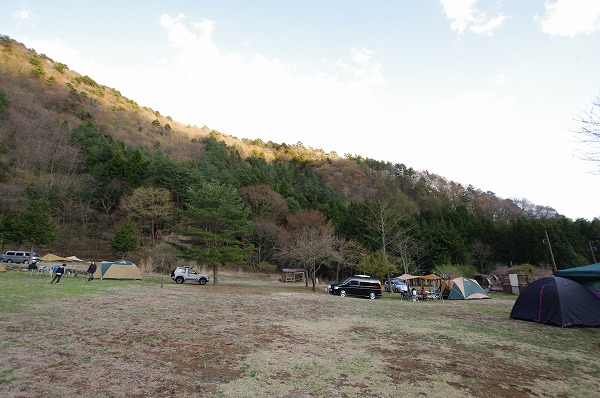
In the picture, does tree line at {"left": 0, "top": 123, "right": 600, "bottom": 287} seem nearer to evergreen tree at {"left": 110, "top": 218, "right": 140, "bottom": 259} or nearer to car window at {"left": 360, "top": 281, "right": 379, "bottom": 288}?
evergreen tree at {"left": 110, "top": 218, "right": 140, "bottom": 259}

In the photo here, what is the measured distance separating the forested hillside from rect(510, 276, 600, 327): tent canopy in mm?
16125

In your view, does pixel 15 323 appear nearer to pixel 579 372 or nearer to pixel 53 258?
pixel 579 372

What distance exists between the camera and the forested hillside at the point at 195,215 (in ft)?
84.7

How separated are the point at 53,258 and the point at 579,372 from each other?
3195 centimetres

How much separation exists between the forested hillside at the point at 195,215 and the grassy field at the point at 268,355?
537 inches

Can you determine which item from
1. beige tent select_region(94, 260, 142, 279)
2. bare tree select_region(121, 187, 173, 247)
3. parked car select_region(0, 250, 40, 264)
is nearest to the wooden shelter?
bare tree select_region(121, 187, 173, 247)

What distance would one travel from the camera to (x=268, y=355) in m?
6.25

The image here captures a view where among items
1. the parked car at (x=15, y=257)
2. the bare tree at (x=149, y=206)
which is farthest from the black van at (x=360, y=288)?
the parked car at (x=15, y=257)

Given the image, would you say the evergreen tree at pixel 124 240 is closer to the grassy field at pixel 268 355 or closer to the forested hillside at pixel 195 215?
the forested hillside at pixel 195 215

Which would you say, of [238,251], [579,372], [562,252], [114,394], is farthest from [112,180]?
[562,252]

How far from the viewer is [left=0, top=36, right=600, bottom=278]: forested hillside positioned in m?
25.8

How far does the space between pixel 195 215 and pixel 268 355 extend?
1821 cm

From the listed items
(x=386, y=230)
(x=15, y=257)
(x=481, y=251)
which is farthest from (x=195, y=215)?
(x=481, y=251)

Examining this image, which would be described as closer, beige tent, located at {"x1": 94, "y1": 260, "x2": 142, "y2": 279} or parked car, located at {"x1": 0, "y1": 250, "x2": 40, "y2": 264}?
beige tent, located at {"x1": 94, "y1": 260, "x2": 142, "y2": 279}
